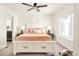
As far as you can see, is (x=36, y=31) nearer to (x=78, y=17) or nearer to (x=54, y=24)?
(x=54, y=24)

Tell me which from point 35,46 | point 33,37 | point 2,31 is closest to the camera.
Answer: point 2,31

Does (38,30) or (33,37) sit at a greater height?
(38,30)

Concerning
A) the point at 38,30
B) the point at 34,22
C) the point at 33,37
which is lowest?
the point at 33,37

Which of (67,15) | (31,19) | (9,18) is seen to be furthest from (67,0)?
(9,18)

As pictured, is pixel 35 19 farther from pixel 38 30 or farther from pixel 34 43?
pixel 34 43

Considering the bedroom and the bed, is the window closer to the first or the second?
the bedroom

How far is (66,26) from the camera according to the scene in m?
1.39

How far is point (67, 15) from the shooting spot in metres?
1.40

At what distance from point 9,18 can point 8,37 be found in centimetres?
27

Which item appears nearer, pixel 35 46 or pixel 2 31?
pixel 2 31

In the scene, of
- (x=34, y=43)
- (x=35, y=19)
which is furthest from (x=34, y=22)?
(x=34, y=43)

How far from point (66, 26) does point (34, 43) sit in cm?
56

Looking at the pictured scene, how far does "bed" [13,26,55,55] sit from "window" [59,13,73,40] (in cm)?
21

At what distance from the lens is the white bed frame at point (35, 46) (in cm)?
152
